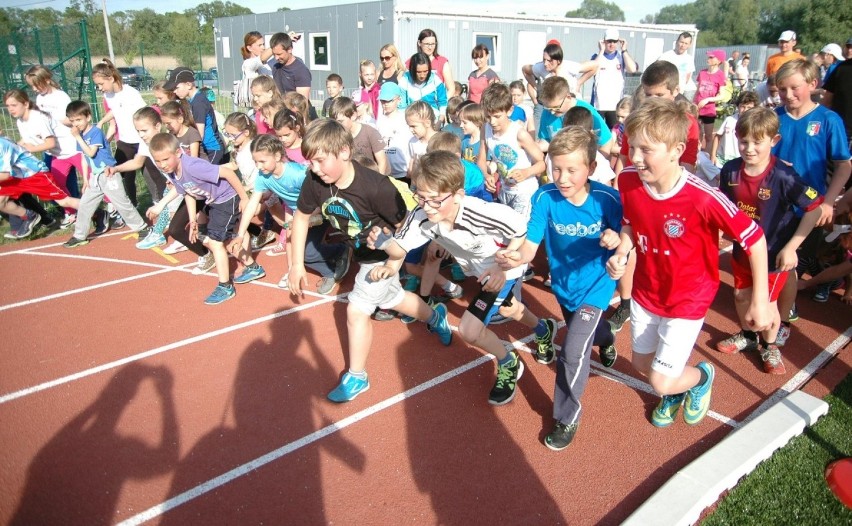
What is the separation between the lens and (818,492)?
317 cm

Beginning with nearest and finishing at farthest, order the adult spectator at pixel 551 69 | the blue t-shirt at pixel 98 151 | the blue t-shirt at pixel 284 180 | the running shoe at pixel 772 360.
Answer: the running shoe at pixel 772 360 < the blue t-shirt at pixel 284 180 < the adult spectator at pixel 551 69 < the blue t-shirt at pixel 98 151

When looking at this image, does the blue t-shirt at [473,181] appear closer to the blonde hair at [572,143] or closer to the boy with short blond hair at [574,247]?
the boy with short blond hair at [574,247]

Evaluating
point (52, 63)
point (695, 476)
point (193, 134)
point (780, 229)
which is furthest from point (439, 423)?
point (52, 63)

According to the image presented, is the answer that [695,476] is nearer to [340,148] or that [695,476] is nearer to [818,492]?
[818,492]

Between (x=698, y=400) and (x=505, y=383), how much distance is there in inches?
51.3

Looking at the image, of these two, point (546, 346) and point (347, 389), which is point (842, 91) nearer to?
point (546, 346)

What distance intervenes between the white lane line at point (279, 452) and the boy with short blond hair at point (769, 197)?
231 cm

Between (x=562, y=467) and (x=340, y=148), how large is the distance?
2549mm

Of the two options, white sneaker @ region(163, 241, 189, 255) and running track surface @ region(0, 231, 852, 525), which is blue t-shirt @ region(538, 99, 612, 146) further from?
white sneaker @ region(163, 241, 189, 255)

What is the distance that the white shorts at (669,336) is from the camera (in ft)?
11.1

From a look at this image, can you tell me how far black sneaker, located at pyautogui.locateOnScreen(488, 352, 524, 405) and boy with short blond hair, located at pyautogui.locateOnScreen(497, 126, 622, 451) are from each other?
0.51m

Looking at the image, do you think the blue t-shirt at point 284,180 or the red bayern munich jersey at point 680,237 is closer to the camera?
the red bayern munich jersey at point 680,237

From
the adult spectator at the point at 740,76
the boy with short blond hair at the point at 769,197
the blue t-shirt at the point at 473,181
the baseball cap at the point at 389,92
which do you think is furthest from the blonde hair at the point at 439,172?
the adult spectator at the point at 740,76

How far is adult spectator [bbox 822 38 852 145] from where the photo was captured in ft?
19.5
